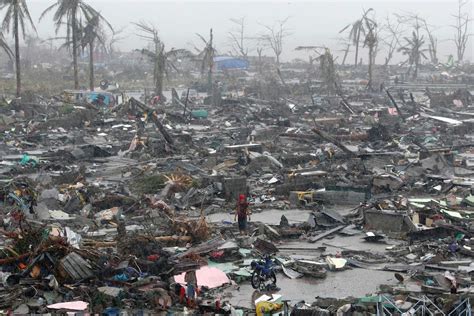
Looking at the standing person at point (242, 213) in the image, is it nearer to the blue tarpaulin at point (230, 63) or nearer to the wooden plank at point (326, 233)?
the wooden plank at point (326, 233)

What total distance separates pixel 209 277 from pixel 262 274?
814mm

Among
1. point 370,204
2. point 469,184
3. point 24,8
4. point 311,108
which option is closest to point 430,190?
point 469,184

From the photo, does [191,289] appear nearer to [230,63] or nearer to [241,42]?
[230,63]

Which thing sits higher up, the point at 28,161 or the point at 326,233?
the point at 28,161

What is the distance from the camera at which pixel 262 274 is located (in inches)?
420

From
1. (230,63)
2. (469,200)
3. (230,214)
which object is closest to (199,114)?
(230,214)

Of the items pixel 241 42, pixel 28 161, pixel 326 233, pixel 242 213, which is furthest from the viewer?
pixel 241 42

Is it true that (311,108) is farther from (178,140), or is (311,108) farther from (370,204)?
(370,204)

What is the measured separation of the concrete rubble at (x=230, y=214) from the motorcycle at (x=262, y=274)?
0.15 meters

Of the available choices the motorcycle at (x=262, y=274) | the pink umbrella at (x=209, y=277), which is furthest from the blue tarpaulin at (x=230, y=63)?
the motorcycle at (x=262, y=274)

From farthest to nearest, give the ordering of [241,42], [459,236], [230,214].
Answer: [241,42] → [230,214] → [459,236]

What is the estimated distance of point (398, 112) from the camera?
2916 cm

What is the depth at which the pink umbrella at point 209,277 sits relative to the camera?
35.2ft

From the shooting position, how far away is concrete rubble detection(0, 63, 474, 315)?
1022 cm
